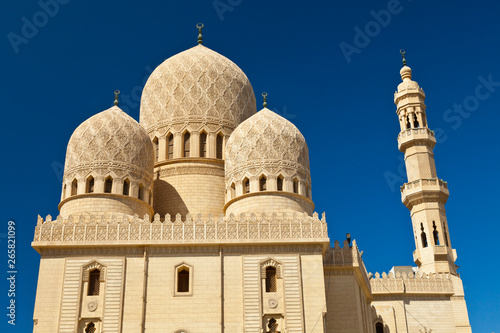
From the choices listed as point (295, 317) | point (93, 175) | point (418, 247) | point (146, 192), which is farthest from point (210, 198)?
point (418, 247)

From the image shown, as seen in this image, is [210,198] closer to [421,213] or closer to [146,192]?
[146,192]

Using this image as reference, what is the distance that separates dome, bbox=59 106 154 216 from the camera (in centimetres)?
2194

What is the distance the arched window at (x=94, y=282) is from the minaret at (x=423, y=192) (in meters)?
18.2

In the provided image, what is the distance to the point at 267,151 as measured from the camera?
921 inches

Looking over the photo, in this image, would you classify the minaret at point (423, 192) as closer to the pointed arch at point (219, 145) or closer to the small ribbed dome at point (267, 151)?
the small ribbed dome at point (267, 151)

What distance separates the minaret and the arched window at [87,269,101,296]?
59.6 feet

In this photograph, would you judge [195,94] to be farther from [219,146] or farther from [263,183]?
[263,183]

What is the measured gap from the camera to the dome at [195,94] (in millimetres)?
27172

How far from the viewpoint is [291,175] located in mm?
23062

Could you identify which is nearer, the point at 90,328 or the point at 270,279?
the point at 90,328

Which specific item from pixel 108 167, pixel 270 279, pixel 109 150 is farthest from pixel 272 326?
pixel 109 150

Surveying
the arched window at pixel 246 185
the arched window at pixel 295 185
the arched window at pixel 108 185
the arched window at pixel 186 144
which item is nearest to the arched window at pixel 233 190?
the arched window at pixel 246 185

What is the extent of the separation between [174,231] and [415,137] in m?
17.9

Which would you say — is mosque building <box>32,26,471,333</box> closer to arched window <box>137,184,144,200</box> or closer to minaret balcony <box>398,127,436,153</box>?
arched window <box>137,184,144,200</box>
